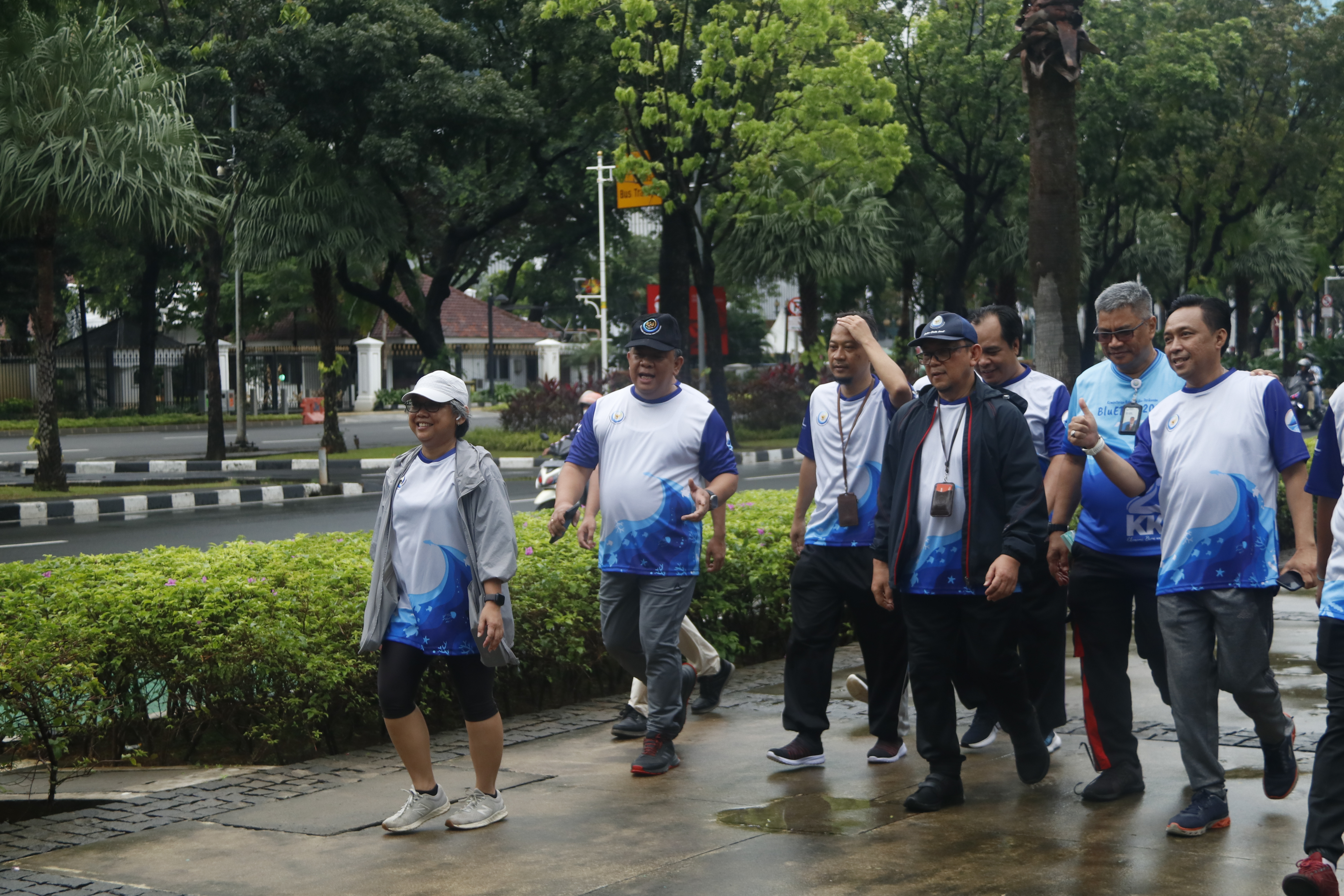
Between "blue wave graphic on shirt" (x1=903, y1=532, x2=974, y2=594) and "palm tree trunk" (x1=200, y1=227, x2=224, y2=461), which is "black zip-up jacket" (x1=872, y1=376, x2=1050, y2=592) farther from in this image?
"palm tree trunk" (x1=200, y1=227, x2=224, y2=461)

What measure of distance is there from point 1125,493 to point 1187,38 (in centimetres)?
2699

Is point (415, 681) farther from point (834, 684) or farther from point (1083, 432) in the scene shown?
point (834, 684)

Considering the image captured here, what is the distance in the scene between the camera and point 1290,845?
15.0 feet

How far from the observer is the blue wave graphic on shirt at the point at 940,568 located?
5.09 meters

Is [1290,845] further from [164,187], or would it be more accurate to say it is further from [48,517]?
[164,187]

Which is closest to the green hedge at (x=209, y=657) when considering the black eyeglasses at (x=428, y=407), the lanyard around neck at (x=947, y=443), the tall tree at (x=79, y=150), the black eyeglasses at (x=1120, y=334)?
the black eyeglasses at (x=428, y=407)

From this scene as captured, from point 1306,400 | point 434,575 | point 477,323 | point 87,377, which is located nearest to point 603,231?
point 1306,400

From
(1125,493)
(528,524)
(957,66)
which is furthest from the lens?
(957,66)

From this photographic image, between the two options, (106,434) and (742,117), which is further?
(106,434)

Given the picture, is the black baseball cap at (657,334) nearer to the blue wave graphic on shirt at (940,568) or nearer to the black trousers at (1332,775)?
the blue wave graphic on shirt at (940,568)

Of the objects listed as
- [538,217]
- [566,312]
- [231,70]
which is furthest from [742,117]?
[566,312]

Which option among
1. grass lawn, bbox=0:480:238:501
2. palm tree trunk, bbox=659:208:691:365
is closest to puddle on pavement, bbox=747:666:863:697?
grass lawn, bbox=0:480:238:501

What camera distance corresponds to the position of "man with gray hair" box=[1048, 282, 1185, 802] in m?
5.25

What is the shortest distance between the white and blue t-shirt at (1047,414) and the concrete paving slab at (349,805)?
230 centimetres
